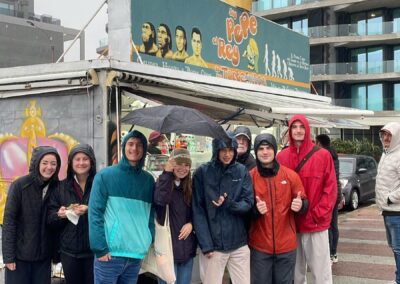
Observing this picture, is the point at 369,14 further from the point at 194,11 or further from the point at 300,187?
the point at 300,187

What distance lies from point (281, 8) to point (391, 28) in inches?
336

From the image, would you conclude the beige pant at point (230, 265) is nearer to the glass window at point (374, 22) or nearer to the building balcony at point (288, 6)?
the glass window at point (374, 22)

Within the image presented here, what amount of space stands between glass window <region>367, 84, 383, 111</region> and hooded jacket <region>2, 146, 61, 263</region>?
111ft

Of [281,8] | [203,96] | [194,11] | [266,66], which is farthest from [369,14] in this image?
[203,96]

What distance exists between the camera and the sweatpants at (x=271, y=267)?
4277 mm

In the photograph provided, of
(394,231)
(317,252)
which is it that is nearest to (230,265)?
(317,252)

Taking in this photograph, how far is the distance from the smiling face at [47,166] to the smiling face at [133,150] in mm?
662

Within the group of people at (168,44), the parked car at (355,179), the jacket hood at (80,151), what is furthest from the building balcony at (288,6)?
the jacket hood at (80,151)

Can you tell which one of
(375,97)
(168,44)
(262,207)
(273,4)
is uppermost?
(273,4)

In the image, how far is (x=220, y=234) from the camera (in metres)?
4.18

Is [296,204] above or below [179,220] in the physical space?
above

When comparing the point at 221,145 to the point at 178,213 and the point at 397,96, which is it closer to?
the point at 178,213

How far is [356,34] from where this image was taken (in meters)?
35.8

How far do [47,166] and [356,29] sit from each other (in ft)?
116
